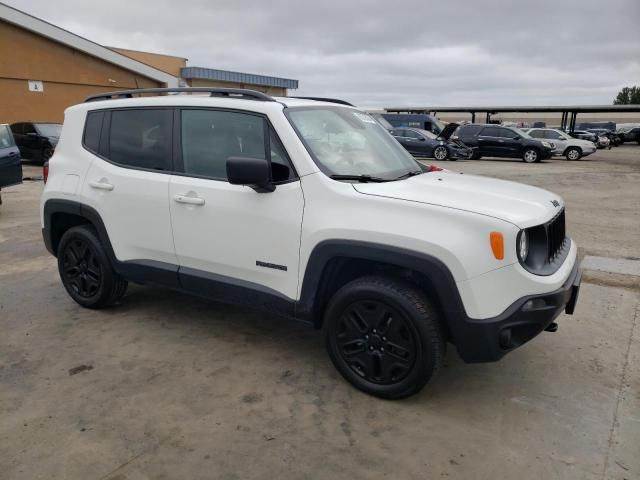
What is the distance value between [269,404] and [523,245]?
1.76 meters

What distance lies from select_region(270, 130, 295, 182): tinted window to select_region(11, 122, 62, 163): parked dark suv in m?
14.5

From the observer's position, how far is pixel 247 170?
3076mm

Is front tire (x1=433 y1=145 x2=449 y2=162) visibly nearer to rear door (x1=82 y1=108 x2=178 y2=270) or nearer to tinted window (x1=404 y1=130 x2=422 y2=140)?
tinted window (x1=404 y1=130 x2=422 y2=140)

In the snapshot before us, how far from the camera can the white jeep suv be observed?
9.16 feet

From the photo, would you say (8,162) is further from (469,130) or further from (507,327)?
(469,130)

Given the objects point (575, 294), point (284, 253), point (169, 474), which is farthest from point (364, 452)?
point (575, 294)

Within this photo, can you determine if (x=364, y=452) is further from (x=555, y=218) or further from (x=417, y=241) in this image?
(x=555, y=218)

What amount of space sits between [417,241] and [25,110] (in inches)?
857

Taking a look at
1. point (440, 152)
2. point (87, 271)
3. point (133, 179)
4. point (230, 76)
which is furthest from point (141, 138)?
point (230, 76)

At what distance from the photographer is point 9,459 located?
2607mm

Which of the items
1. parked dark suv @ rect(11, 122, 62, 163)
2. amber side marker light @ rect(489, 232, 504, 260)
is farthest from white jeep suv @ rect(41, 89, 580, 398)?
parked dark suv @ rect(11, 122, 62, 163)

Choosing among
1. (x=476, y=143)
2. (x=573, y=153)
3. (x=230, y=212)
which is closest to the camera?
(x=230, y=212)

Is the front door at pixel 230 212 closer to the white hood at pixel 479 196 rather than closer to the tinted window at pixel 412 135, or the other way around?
the white hood at pixel 479 196

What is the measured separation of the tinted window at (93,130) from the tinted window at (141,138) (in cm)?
15
